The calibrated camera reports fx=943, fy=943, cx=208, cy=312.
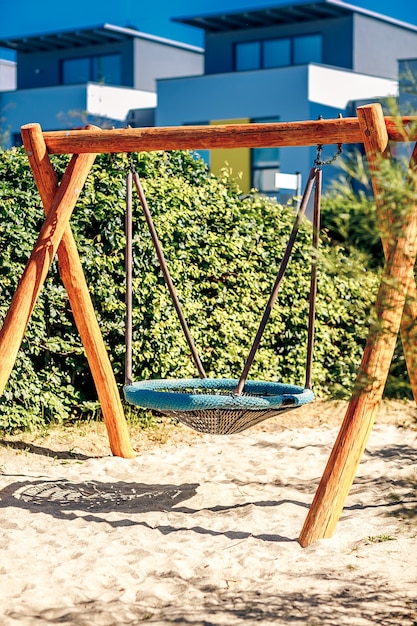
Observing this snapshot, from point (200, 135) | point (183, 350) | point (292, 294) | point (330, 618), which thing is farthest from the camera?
point (292, 294)

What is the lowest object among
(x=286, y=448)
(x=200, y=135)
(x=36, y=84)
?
(x=286, y=448)

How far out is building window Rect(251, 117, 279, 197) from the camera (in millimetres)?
27359

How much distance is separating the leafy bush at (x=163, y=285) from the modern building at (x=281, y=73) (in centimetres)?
1842

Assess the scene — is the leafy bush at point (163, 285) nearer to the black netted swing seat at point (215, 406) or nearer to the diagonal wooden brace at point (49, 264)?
the diagonal wooden brace at point (49, 264)

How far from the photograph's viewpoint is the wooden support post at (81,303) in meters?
5.05

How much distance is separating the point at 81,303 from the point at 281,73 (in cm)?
2249

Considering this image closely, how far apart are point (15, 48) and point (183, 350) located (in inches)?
1274

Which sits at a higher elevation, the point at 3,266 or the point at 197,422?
the point at 3,266

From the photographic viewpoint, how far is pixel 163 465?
229 inches

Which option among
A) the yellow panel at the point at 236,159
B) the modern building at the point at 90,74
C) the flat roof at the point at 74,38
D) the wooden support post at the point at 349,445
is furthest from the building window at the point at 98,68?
the wooden support post at the point at 349,445

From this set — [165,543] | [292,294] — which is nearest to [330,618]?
[165,543]

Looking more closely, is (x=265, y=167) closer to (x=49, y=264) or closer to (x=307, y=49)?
(x=307, y=49)

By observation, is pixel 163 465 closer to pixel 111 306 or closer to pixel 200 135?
pixel 111 306

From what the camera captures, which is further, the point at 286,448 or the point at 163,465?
the point at 286,448
